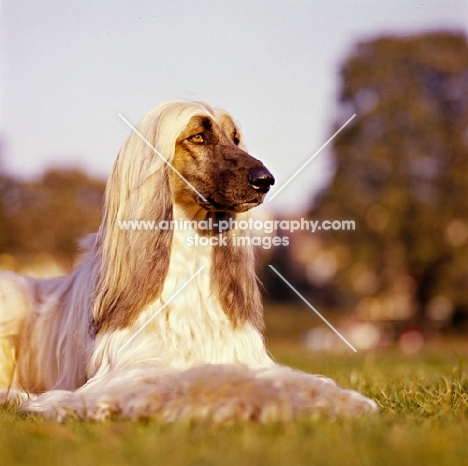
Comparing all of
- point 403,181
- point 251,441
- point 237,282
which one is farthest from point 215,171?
point 403,181

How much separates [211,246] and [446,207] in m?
16.1

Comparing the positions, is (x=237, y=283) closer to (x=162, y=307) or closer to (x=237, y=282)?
(x=237, y=282)

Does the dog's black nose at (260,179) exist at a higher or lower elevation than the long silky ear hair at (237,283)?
higher

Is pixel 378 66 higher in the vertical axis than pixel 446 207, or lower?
higher

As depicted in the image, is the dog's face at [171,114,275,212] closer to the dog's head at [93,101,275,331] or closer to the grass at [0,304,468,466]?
the dog's head at [93,101,275,331]

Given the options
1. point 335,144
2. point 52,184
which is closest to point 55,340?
point 335,144

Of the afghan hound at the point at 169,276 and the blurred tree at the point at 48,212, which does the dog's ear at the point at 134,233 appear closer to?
the afghan hound at the point at 169,276

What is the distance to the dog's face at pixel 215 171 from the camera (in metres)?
3.90

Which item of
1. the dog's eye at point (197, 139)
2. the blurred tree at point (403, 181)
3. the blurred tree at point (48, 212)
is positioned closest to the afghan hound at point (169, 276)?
the dog's eye at point (197, 139)

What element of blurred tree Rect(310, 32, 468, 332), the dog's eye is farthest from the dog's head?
blurred tree Rect(310, 32, 468, 332)

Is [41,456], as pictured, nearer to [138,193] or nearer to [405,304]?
[138,193]

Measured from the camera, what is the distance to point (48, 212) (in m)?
25.0

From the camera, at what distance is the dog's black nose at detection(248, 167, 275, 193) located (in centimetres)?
387

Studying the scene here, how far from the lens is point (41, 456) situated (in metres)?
2.42
